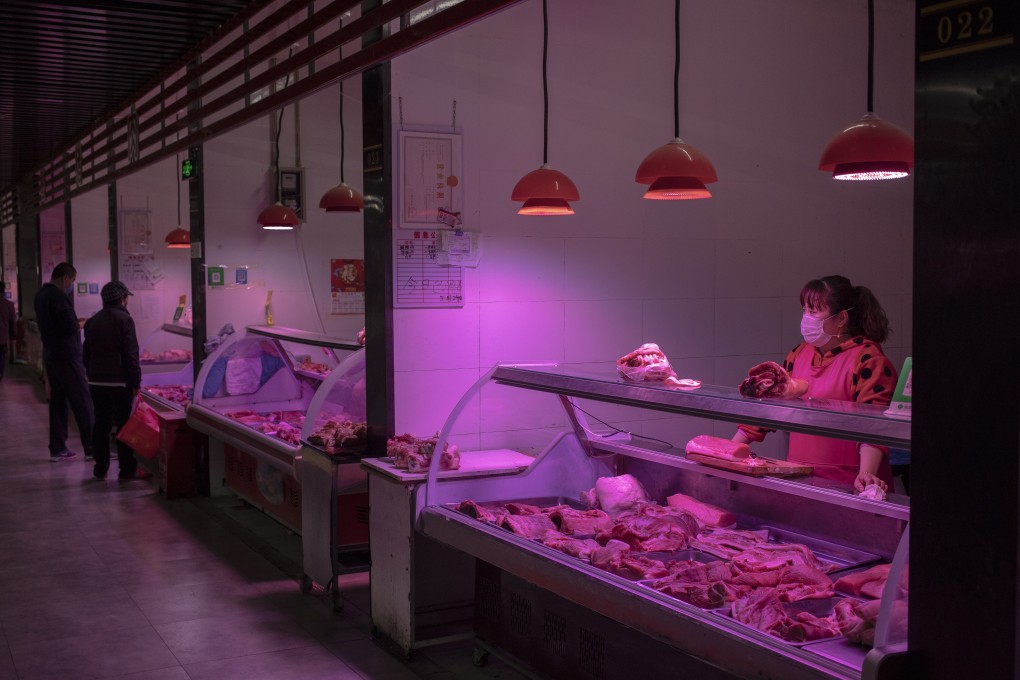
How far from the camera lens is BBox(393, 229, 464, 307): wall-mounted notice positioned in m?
5.34

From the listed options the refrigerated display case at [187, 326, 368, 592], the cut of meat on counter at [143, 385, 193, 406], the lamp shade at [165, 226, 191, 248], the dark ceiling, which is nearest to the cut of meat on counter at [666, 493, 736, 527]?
the refrigerated display case at [187, 326, 368, 592]

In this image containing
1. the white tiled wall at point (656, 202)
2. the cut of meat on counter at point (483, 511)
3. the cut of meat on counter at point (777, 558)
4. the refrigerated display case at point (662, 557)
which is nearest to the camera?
the refrigerated display case at point (662, 557)

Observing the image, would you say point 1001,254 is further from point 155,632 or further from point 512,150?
point 155,632

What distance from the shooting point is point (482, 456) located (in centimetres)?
526

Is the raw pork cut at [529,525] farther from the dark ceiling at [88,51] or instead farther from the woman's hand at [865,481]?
the dark ceiling at [88,51]

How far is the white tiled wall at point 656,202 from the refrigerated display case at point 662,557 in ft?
1.77

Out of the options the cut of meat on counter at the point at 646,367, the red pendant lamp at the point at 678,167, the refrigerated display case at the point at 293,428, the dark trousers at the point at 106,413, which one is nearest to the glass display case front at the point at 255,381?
the refrigerated display case at the point at 293,428

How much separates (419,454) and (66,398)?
700cm

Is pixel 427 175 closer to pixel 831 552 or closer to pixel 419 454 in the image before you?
pixel 419 454

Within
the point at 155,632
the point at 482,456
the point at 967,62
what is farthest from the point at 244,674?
the point at 967,62

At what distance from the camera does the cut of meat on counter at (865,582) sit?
3041 millimetres

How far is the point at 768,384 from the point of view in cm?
338

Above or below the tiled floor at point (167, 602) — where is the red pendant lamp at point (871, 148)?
above

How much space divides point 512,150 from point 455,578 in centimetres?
242
